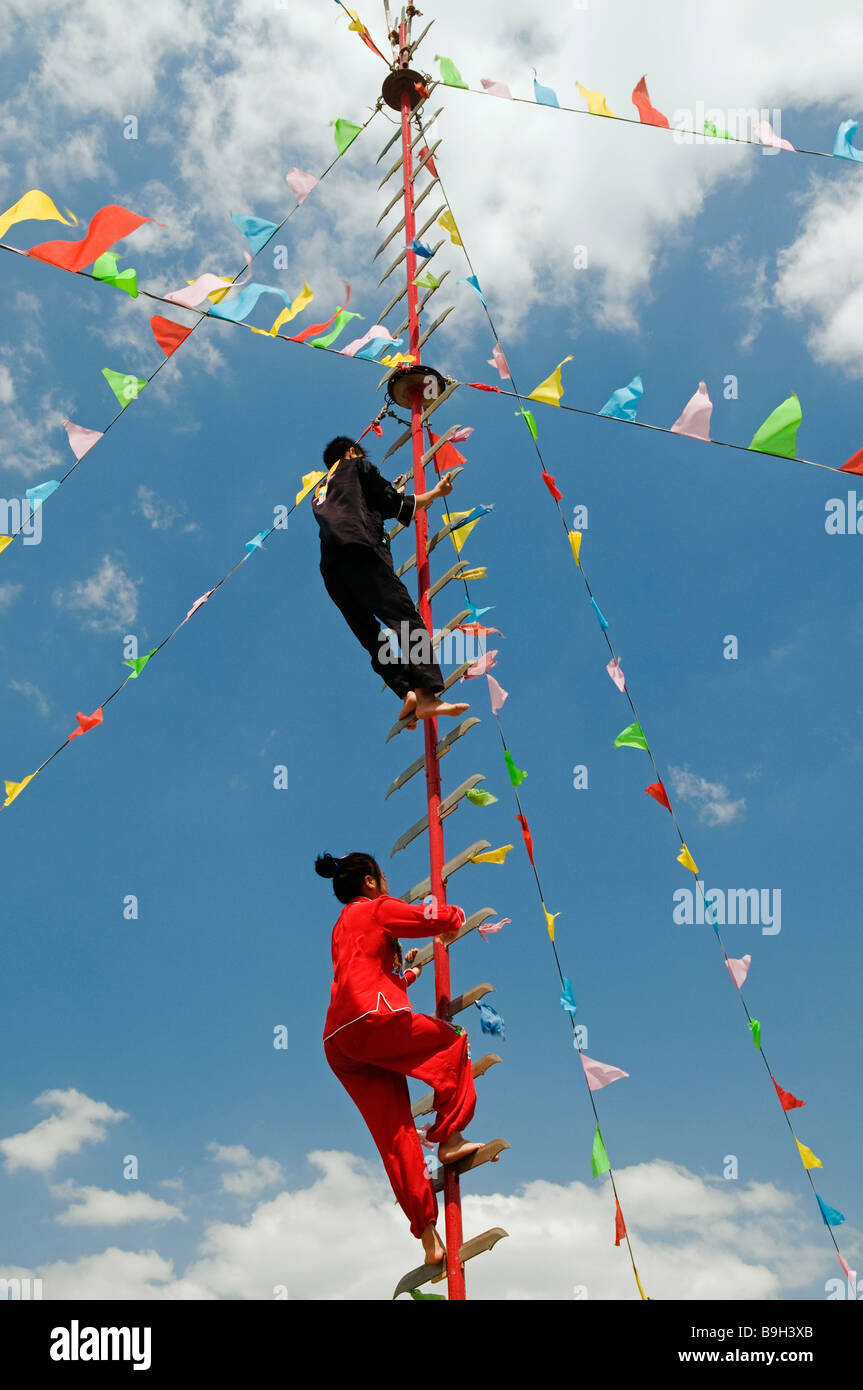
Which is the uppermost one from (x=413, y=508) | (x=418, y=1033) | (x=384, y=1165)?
(x=413, y=508)

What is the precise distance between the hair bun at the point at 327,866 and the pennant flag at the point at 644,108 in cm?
457

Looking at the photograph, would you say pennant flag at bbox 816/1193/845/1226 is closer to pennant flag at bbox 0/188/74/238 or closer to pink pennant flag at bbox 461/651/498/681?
pink pennant flag at bbox 461/651/498/681

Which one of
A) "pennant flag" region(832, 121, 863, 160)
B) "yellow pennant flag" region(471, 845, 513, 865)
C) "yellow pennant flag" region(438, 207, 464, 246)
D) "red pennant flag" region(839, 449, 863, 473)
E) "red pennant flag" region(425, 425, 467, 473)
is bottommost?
"yellow pennant flag" region(471, 845, 513, 865)

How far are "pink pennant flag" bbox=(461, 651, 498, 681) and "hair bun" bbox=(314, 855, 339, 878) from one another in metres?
1.18

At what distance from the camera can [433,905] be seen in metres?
4.30

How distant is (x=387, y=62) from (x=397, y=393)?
2.77 m

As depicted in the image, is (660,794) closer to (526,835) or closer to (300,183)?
(526,835)

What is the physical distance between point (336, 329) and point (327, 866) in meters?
2.77

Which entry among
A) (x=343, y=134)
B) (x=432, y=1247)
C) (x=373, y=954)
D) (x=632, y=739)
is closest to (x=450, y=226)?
(x=343, y=134)

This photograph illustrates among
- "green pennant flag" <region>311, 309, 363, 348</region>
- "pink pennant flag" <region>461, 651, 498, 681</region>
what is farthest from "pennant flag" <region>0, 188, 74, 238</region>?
"pink pennant flag" <region>461, 651, 498, 681</region>

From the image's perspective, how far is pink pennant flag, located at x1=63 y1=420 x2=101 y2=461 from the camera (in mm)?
4848

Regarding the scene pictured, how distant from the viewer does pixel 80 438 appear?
15.9ft
